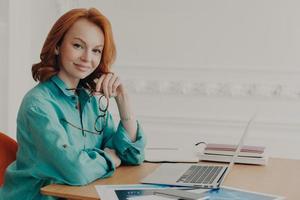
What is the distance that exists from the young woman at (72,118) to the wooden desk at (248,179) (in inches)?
1.8

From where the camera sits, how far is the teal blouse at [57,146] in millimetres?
1692

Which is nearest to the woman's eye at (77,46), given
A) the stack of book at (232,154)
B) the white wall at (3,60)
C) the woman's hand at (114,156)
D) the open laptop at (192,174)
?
the woman's hand at (114,156)

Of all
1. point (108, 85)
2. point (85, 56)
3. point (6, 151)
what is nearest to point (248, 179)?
point (108, 85)

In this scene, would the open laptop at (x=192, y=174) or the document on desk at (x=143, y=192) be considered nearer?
the document on desk at (x=143, y=192)

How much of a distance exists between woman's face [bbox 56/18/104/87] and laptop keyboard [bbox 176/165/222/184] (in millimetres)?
540

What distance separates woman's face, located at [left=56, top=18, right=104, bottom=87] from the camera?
1935 mm

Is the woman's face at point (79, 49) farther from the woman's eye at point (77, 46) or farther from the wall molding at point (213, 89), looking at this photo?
the wall molding at point (213, 89)

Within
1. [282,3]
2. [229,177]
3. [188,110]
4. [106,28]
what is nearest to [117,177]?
[229,177]

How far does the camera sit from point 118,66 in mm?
3516

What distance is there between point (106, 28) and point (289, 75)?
162cm

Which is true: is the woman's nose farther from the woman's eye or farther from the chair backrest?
the chair backrest

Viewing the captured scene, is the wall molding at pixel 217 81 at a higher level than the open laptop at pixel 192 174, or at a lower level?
higher

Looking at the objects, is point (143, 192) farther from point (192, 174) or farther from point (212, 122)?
point (212, 122)

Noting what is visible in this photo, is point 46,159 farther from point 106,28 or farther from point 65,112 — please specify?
point 106,28
